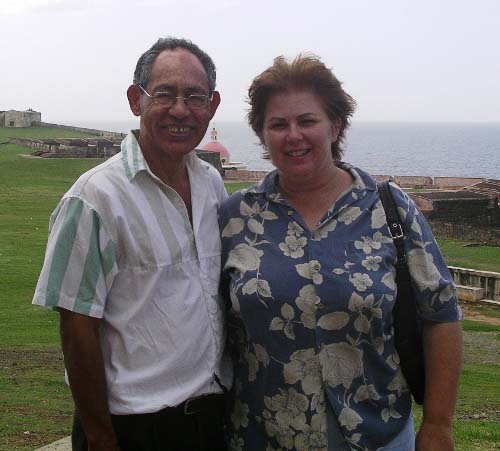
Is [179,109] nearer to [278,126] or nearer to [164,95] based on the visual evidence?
[164,95]

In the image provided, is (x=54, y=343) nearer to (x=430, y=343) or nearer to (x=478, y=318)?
(x=430, y=343)

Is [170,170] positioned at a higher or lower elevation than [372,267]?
higher

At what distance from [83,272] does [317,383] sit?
992mm

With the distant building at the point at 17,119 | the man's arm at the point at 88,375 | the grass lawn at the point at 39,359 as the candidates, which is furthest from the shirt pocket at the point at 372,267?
the distant building at the point at 17,119

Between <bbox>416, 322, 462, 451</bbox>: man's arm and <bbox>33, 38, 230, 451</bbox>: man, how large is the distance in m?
0.82

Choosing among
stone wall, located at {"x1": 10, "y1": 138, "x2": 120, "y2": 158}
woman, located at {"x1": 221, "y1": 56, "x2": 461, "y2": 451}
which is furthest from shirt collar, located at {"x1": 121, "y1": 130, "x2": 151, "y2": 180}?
stone wall, located at {"x1": 10, "y1": 138, "x2": 120, "y2": 158}

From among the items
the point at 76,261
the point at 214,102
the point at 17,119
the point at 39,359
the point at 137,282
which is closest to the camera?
the point at 76,261

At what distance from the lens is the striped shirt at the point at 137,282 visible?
2.84 meters

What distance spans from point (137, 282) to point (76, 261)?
0.25 meters

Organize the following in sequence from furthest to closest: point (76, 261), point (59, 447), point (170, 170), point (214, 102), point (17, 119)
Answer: point (17, 119) < point (59, 447) < point (214, 102) < point (170, 170) < point (76, 261)

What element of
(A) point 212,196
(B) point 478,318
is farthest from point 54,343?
(B) point 478,318

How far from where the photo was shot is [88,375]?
114 inches

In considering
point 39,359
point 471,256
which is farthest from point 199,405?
point 471,256

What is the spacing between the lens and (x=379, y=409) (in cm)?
317
